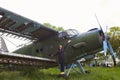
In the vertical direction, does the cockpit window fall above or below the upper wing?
below

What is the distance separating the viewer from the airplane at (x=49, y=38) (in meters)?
16.0

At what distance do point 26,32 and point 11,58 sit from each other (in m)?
4.51

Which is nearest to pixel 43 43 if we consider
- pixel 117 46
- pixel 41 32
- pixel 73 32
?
pixel 41 32

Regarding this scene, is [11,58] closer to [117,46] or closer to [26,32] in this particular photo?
[26,32]

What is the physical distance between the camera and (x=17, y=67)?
16.0 metres

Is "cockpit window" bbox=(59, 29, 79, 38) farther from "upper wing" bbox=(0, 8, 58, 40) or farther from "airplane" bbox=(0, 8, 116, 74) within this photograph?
"upper wing" bbox=(0, 8, 58, 40)

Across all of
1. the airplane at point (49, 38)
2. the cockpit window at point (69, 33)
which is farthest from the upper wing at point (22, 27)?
the cockpit window at point (69, 33)

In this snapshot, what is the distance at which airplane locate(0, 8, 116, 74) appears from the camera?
15969mm

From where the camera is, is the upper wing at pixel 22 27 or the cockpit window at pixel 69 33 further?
the cockpit window at pixel 69 33

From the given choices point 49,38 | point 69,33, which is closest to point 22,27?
point 49,38

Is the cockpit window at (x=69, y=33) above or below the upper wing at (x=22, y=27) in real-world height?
below

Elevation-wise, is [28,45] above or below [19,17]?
below

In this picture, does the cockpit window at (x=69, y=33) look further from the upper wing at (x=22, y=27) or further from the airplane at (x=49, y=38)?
the upper wing at (x=22, y=27)

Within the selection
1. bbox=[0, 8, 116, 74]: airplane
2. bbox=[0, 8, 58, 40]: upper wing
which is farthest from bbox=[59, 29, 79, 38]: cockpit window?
bbox=[0, 8, 58, 40]: upper wing
